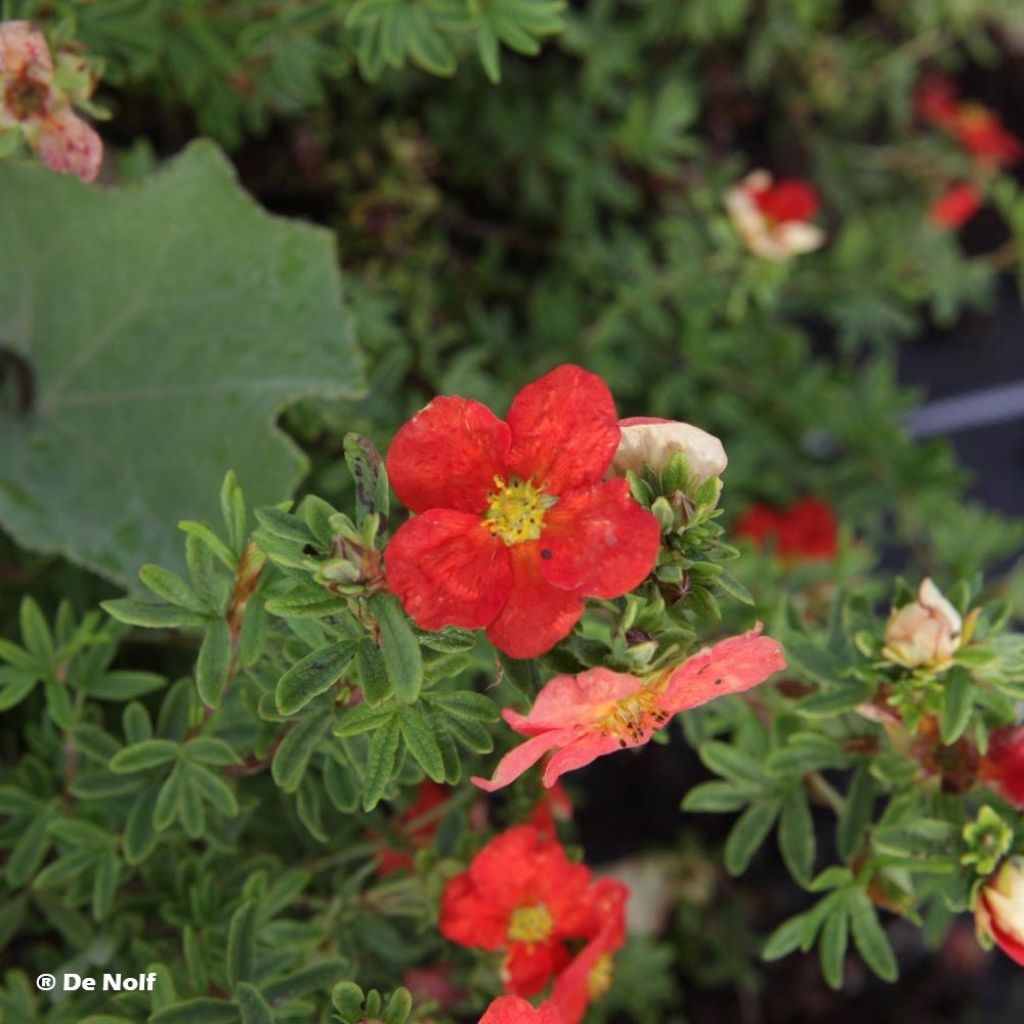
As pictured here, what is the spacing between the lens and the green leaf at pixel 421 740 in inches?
31.0

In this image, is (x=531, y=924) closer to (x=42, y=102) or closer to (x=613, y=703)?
(x=613, y=703)

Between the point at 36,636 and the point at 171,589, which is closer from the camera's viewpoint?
the point at 171,589

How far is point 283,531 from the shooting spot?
2.42 feet

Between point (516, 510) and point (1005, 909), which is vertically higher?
point (516, 510)

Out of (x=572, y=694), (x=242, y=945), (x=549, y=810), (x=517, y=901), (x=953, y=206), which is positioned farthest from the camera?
(x=953, y=206)

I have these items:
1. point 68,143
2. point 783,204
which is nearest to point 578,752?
point 68,143

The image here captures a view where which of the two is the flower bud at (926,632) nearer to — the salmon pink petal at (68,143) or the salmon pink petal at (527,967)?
the salmon pink petal at (527,967)

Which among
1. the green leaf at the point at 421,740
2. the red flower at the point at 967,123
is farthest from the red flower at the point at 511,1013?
the red flower at the point at 967,123

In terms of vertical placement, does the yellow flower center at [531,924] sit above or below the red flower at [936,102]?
below

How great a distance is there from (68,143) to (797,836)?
0.91 m

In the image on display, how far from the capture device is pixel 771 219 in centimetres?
183

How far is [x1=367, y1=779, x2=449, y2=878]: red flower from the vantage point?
1.16 m

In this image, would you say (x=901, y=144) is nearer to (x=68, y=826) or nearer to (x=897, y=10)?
(x=897, y=10)

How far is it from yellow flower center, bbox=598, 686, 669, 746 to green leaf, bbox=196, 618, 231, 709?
0.28 meters
